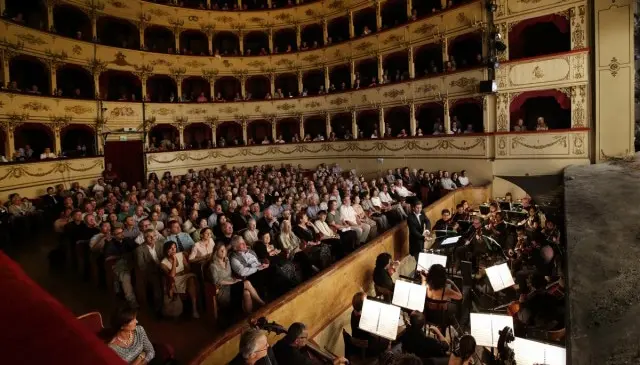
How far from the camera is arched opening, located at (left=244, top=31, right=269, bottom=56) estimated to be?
21580 millimetres

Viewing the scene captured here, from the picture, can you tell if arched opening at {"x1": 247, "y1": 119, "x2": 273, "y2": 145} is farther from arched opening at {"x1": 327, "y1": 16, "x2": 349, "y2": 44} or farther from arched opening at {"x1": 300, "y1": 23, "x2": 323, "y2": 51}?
arched opening at {"x1": 327, "y1": 16, "x2": 349, "y2": 44}

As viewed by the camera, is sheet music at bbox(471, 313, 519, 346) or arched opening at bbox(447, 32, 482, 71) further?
arched opening at bbox(447, 32, 482, 71)

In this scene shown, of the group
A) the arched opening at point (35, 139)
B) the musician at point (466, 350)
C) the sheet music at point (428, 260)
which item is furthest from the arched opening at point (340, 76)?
the musician at point (466, 350)

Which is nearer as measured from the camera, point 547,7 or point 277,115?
point 547,7

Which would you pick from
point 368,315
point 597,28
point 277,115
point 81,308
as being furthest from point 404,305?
point 277,115

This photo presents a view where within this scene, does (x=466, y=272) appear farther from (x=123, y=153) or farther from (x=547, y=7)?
(x=123, y=153)

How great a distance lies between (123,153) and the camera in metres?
16.7

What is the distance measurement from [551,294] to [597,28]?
1045cm

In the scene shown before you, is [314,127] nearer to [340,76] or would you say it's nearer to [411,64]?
[340,76]

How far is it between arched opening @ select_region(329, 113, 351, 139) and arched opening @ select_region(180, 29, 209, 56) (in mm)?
8347

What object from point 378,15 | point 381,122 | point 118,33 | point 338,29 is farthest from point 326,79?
point 118,33

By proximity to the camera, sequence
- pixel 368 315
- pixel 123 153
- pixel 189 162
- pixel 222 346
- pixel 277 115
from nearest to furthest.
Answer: pixel 222 346
pixel 368 315
pixel 123 153
pixel 189 162
pixel 277 115

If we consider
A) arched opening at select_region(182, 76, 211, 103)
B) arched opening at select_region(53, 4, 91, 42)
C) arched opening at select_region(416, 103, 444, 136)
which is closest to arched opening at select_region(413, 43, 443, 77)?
arched opening at select_region(416, 103, 444, 136)

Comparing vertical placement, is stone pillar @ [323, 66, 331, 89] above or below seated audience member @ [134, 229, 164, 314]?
above
